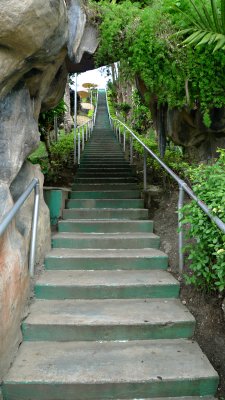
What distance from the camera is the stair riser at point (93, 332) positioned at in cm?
278

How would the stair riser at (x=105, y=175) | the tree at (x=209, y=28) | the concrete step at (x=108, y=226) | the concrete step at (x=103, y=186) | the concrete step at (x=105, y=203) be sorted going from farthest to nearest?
the stair riser at (x=105, y=175) < the concrete step at (x=103, y=186) < the concrete step at (x=105, y=203) < the concrete step at (x=108, y=226) < the tree at (x=209, y=28)

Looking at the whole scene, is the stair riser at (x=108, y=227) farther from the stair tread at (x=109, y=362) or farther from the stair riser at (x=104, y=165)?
the stair riser at (x=104, y=165)

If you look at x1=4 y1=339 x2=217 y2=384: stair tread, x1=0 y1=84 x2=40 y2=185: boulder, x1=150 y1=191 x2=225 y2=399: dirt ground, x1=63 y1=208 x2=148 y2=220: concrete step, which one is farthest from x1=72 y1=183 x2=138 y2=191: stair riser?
x1=4 y1=339 x2=217 y2=384: stair tread

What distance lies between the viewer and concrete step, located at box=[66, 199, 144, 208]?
17.1 feet

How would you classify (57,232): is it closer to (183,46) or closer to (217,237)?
(217,237)

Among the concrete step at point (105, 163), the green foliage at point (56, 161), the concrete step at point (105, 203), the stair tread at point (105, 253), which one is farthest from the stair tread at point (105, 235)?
the concrete step at point (105, 163)

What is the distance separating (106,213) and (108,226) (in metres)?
0.42

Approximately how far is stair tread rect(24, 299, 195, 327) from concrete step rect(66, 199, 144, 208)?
2184mm

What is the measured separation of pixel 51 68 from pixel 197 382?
3.67m

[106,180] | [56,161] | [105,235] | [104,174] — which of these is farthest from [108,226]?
[56,161]

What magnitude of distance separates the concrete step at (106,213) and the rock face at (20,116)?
88 centimetres

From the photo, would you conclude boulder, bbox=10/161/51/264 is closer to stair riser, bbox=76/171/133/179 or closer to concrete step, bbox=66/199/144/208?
concrete step, bbox=66/199/144/208

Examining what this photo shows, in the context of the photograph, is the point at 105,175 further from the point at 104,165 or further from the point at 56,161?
the point at 56,161

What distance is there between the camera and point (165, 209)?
4750 mm
